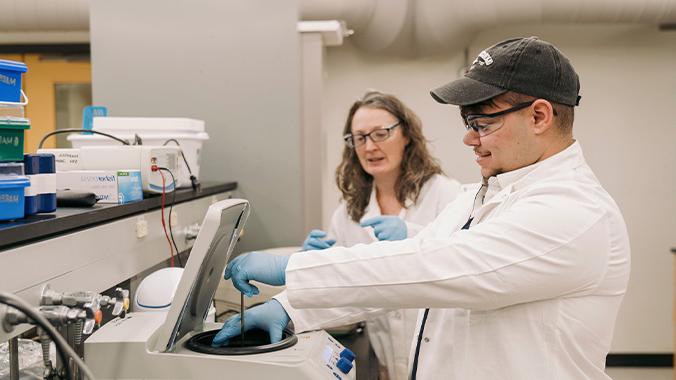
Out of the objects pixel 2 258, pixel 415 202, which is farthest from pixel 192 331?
pixel 415 202

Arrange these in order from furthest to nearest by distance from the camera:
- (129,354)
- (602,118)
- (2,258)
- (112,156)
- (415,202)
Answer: (602,118), (415,202), (112,156), (129,354), (2,258)

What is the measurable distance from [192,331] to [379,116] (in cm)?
120

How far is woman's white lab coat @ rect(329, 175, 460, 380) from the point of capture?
1.93 m

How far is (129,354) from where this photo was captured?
1037mm

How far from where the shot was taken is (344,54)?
374 centimetres

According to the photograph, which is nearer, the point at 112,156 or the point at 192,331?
the point at 192,331

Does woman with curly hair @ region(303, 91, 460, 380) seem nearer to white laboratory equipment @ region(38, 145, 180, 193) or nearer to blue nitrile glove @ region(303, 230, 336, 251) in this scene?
blue nitrile glove @ region(303, 230, 336, 251)

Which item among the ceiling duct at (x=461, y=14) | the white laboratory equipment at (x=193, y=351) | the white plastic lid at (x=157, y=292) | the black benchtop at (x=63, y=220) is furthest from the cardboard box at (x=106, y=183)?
the ceiling duct at (x=461, y=14)

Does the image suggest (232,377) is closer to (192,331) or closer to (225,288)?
(192,331)

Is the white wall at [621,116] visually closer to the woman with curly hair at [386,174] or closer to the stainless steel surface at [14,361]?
the woman with curly hair at [386,174]

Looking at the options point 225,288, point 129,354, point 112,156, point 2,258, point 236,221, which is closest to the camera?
point 2,258

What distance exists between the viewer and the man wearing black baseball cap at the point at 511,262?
1091 millimetres

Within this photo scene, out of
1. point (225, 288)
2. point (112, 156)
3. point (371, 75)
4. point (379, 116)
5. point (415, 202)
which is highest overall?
point (371, 75)

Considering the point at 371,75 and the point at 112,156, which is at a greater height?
the point at 371,75
